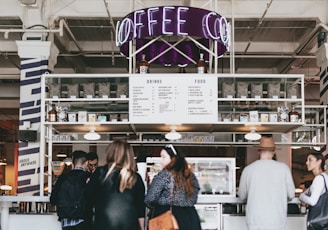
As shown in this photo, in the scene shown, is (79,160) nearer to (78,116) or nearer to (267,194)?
(267,194)

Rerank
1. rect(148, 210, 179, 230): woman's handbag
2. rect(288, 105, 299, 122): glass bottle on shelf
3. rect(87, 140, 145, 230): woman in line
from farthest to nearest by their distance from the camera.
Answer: rect(288, 105, 299, 122): glass bottle on shelf, rect(148, 210, 179, 230): woman's handbag, rect(87, 140, 145, 230): woman in line

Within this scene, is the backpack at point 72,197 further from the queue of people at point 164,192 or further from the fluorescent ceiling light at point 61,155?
the fluorescent ceiling light at point 61,155

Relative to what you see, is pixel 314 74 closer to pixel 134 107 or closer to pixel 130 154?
pixel 134 107

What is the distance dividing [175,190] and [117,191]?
0.51 metres

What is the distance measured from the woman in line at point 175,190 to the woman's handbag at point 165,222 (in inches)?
1.8

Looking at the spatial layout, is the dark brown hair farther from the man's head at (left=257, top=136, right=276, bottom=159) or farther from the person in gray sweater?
the man's head at (left=257, top=136, right=276, bottom=159)

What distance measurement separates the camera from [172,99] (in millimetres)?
7539

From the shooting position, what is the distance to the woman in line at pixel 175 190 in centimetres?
505

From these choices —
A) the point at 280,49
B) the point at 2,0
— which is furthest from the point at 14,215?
the point at 280,49

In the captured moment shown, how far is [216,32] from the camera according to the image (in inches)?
291

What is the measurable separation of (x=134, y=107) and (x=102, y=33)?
5.43m

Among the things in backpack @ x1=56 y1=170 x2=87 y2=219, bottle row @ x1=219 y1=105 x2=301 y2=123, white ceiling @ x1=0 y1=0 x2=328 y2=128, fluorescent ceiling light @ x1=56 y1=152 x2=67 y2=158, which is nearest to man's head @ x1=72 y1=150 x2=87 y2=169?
backpack @ x1=56 y1=170 x2=87 y2=219

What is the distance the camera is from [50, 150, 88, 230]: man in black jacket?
5586 mm

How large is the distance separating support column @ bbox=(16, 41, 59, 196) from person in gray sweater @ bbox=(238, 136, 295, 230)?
4.90m
